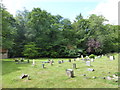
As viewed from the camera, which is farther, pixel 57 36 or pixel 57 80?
pixel 57 36

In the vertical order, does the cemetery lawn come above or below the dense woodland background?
below

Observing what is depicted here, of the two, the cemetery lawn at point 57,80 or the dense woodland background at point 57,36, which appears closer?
the cemetery lawn at point 57,80

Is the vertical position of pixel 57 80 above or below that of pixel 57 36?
below

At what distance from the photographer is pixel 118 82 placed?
4945mm

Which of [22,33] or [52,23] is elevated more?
[52,23]

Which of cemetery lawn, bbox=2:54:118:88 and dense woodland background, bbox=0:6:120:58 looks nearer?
cemetery lawn, bbox=2:54:118:88

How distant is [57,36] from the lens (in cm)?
2519

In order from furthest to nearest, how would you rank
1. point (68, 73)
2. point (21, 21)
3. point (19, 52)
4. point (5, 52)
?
point (21, 21), point (19, 52), point (5, 52), point (68, 73)

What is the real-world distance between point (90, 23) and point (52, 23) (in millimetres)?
10077

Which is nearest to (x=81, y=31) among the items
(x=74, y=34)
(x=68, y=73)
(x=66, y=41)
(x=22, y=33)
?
(x=74, y=34)

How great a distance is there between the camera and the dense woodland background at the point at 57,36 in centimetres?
2348

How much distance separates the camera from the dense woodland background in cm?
2348

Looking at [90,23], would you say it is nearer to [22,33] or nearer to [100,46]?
[100,46]

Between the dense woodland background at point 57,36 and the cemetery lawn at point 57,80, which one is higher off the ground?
the dense woodland background at point 57,36
